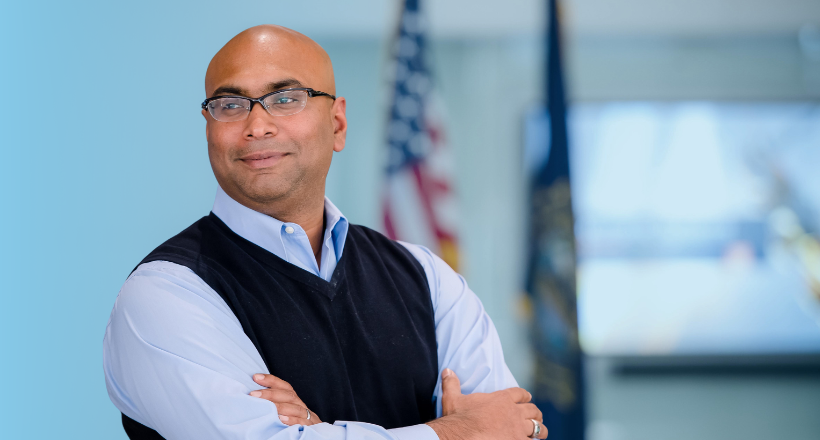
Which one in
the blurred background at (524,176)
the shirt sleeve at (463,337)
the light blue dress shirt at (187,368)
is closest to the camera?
the light blue dress shirt at (187,368)

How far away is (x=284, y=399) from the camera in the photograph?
3.61ft

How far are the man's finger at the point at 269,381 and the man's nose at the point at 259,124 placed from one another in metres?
0.46

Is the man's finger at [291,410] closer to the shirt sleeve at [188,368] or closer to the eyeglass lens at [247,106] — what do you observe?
the shirt sleeve at [188,368]

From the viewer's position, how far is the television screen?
4.60 m

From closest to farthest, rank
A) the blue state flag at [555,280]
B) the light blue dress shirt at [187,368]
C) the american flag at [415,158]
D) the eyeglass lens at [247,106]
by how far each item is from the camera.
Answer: the light blue dress shirt at [187,368] < the eyeglass lens at [247,106] < the blue state flag at [555,280] < the american flag at [415,158]

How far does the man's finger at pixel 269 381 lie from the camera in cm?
109

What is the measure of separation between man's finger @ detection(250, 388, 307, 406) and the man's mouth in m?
0.44

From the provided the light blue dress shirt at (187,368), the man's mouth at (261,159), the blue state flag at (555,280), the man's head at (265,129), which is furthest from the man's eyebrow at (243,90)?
the blue state flag at (555,280)

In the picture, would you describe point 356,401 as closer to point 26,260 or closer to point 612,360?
point 26,260

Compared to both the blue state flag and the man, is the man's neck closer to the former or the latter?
the man

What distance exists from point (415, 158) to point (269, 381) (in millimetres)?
2558

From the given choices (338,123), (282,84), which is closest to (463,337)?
(338,123)

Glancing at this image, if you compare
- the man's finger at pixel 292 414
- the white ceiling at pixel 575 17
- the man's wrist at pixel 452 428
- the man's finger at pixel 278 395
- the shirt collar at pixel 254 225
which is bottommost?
the man's wrist at pixel 452 428

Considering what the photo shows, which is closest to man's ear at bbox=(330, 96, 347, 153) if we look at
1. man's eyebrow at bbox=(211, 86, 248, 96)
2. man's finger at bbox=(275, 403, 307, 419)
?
man's eyebrow at bbox=(211, 86, 248, 96)
